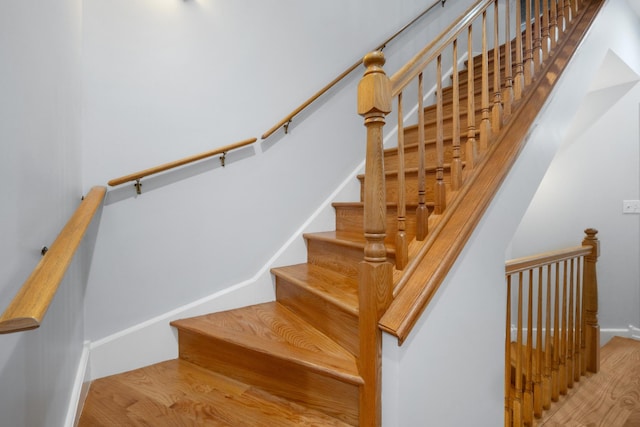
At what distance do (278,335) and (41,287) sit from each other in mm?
964

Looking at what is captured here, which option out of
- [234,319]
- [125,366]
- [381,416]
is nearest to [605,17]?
[381,416]

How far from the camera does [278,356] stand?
1.23m

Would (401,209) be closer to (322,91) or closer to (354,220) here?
(354,220)

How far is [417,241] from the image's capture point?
1250 mm

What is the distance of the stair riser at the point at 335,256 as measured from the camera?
162 cm

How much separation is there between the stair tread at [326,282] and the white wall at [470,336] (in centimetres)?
26

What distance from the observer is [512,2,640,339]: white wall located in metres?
2.77

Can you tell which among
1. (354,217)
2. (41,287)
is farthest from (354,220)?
(41,287)

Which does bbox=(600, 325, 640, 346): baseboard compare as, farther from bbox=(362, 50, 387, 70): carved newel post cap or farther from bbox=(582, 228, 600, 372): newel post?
bbox=(362, 50, 387, 70): carved newel post cap

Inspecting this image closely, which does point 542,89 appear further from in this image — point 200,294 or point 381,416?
point 200,294

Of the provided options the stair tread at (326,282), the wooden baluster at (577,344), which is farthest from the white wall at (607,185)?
the stair tread at (326,282)

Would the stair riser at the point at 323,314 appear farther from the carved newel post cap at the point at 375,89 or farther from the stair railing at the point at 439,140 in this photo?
the carved newel post cap at the point at 375,89

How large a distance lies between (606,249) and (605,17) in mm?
1899

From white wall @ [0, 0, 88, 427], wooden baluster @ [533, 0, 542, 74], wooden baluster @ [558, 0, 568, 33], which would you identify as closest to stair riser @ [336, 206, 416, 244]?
wooden baluster @ [533, 0, 542, 74]
